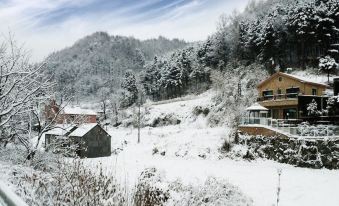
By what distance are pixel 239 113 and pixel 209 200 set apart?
1137 inches

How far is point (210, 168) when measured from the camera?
97.3ft

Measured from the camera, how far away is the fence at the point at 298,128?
29.0 meters

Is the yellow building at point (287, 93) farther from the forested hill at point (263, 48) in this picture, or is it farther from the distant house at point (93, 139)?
the distant house at point (93, 139)

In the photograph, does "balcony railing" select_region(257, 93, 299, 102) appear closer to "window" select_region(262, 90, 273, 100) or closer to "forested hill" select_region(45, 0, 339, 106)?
"window" select_region(262, 90, 273, 100)

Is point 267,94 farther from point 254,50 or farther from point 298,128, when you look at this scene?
point 254,50

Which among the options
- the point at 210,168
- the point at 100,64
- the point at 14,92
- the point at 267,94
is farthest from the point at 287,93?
the point at 100,64

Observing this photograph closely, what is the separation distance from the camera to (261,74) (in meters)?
59.8

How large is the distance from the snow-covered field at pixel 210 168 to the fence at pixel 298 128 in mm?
3154

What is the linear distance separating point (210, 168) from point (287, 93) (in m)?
16.6

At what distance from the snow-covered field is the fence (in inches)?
124

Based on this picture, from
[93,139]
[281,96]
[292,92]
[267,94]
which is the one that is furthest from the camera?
[93,139]

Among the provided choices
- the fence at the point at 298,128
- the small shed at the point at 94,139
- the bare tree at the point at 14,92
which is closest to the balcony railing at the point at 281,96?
the fence at the point at 298,128

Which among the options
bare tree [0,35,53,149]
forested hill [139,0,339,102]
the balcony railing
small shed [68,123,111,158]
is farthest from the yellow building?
bare tree [0,35,53,149]

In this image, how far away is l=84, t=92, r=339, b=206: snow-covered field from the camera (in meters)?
19.1
